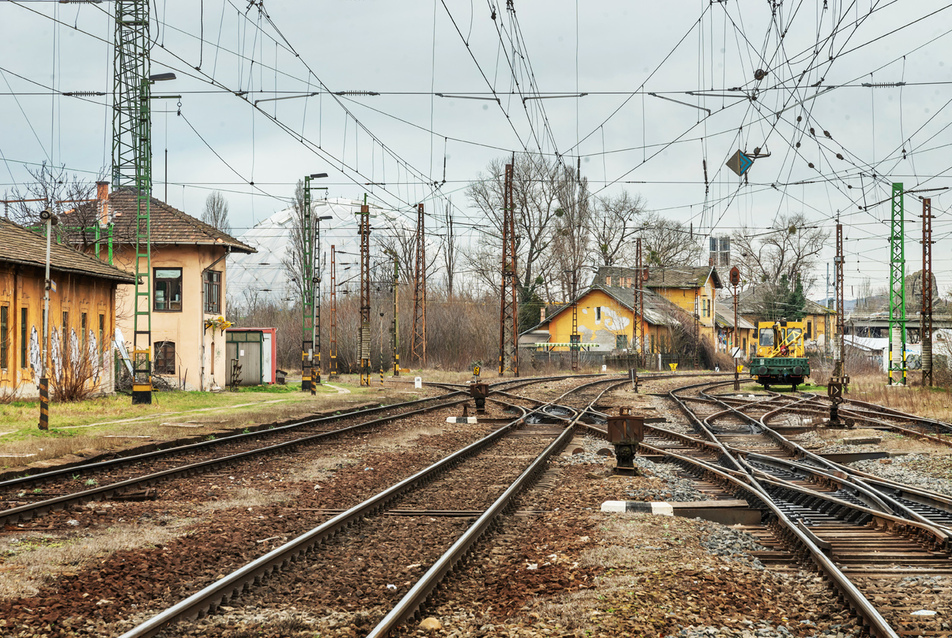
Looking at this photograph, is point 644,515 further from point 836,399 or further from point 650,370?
point 650,370

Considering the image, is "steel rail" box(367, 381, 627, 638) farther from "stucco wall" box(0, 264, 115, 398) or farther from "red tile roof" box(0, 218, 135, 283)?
"stucco wall" box(0, 264, 115, 398)

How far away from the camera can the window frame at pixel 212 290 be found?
36344 mm

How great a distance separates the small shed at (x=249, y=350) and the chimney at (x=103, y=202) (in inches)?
275

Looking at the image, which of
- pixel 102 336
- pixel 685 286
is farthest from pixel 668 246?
pixel 102 336

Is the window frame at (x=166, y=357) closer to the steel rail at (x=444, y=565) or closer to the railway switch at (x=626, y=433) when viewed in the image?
the steel rail at (x=444, y=565)

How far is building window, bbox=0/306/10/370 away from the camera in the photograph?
24016 mm

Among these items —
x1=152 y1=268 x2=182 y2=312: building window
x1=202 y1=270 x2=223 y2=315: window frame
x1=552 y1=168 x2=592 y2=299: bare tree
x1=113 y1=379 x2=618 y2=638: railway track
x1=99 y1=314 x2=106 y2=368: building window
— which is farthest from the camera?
x1=552 y1=168 x2=592 y2=299: bare tree

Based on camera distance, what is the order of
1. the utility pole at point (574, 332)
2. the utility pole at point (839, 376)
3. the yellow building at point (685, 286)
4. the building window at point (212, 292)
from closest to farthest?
the utility pole at point (839, 376) < the building window at point (212, 292) < the utility pole at point (574, 332) < the yellow building at point (685, 286)

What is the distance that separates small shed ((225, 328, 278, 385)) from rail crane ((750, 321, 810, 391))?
21663 mm

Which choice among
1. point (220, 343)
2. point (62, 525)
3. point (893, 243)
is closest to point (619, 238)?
point (893, 243)

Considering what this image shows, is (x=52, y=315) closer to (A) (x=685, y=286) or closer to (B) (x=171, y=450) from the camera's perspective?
(B) (x=171, y=450)

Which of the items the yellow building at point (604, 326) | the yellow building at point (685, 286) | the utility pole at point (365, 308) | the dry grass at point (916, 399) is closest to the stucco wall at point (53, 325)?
the utility pole at point (365, 308)

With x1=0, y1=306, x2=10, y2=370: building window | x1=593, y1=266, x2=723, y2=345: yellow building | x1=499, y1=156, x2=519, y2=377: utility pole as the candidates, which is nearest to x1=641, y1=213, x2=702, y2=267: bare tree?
x1=593, y1=266, x2=723, y2=345: yellow building

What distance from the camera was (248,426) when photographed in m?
20.5
